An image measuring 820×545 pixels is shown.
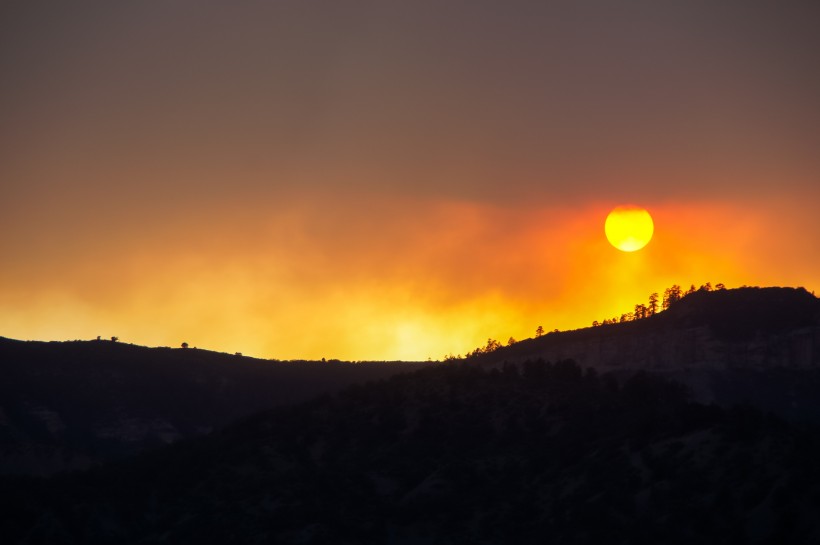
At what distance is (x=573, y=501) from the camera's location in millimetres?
107625

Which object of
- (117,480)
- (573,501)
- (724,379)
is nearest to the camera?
(573,501)

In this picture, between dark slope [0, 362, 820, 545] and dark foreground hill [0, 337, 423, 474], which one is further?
dark foreground hill [0, 337, 423, 474]

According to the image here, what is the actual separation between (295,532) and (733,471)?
107 ft

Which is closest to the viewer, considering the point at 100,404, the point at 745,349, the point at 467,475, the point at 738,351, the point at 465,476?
the point at 465,476

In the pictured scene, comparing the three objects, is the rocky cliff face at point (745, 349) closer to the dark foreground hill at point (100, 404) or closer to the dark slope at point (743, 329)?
the dark slope at point (743, 329)

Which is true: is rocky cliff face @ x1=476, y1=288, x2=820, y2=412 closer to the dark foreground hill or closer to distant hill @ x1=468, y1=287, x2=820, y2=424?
distant hill @ x1=468, y1=287, x2=820, y2=424

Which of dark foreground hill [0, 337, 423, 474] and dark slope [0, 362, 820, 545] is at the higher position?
dark foreground hill [0, 337, 423, 474]

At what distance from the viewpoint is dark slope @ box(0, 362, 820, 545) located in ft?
321

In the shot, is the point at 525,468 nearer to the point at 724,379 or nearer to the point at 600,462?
the point at 600,462

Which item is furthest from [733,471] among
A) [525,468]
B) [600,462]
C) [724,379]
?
[724,379]

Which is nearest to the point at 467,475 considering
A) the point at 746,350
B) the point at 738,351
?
the point at 738,351


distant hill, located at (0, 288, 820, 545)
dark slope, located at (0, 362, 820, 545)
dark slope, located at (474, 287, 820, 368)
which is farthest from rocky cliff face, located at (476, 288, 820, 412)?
dark slope, located at (0, 362, 820, 545)

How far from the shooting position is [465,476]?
391 ft

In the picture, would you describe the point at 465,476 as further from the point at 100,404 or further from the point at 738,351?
the point at 100,404
